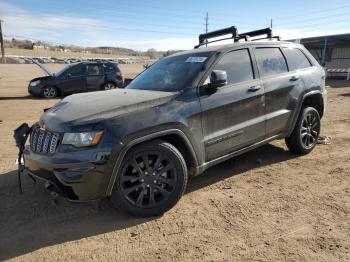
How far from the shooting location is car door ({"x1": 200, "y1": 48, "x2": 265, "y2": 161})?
443 cm

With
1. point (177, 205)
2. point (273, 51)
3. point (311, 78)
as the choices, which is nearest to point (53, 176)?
point (177, 205)

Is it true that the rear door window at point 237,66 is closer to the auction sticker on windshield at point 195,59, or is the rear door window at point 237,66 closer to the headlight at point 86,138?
the auction sticker on windshield at point 195,59

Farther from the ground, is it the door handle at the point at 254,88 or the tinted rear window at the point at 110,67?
the tinted rear window at the point at 110,67

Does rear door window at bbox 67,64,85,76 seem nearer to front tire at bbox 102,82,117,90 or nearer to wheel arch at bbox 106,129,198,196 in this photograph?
front tire at bbox 102,82,117,90

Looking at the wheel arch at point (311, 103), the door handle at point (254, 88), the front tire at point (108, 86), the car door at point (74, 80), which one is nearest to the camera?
the door handle at point (254, 88)

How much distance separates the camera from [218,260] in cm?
321

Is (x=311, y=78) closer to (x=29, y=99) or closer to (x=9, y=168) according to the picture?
(x=9, y=168)

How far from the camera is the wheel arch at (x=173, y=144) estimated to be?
12.0 ft

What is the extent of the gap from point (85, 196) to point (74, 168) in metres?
0.31

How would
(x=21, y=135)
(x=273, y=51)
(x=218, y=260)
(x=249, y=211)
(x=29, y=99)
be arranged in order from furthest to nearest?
(x=29, y=99) < (x=273, y=51) < (x=21, y=135) < (x=249, y=211) < (x=218, y=260)

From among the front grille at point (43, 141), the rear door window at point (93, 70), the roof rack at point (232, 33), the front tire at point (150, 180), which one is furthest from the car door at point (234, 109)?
the rear door window at point (93, 70)

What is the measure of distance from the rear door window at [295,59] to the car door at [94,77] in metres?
11.1

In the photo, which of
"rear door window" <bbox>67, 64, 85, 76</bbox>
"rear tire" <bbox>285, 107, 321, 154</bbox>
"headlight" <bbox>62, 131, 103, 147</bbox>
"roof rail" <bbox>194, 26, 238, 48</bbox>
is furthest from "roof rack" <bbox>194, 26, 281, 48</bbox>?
"rear door window" <bbox>67, 64, 85, 76</bbox>

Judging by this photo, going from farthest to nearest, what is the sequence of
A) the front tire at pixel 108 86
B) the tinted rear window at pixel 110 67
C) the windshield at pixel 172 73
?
the tinted rear window at pixel 110 67 < the front tire at pixel 108 86 < the windshield at pixel 172 73
